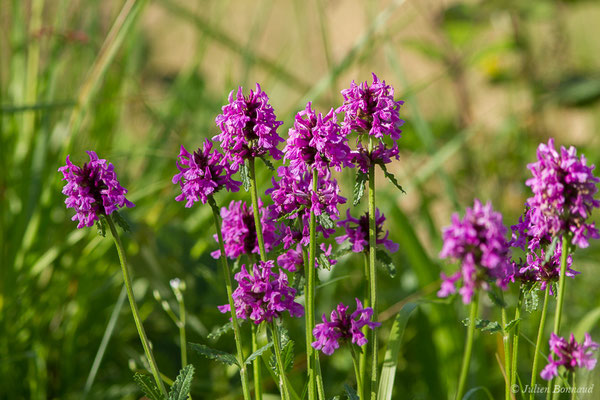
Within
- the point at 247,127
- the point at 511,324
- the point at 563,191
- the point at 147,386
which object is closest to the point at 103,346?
the point at 147,386

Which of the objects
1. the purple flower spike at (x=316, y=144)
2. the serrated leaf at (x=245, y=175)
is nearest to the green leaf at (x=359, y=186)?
the purple flower spike at (x=316, y=144)

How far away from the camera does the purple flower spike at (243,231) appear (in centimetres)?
87

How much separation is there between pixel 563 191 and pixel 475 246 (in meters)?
0.14

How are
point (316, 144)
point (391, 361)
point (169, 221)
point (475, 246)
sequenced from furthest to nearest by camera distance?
1. point (169, 221)
2. point (391, 361)
3. point (316, 144)
4. point (475, 246)

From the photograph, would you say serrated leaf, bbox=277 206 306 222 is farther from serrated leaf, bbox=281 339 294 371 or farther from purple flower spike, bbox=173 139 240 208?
serrated leaf, bbox=281 339 294 371

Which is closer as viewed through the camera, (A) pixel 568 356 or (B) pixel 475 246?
(B) pixel 475 246

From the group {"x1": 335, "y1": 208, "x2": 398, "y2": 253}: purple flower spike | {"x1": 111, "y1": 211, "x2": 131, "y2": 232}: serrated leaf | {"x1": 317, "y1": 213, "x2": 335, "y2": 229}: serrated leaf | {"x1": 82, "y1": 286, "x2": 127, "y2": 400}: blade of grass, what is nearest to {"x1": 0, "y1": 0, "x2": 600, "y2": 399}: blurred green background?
{"x1": 82, "y1": 286, "x2": 127, "y2": 400}: blade of grass

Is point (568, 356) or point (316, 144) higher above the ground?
point (316, 144)

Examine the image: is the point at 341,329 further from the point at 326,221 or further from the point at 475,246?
the point at 475,246

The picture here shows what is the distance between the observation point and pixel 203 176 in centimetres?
80

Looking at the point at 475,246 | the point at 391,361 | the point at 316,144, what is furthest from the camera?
the point at 391,361

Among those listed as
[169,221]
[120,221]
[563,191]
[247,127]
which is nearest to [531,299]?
[563,191]

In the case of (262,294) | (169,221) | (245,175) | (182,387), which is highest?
(169,221)

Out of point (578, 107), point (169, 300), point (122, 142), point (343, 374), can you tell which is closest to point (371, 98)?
point (169, 300)
